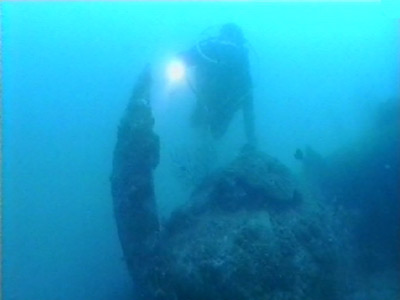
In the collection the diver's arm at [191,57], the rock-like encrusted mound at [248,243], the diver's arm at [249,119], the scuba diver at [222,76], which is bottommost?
the rock-like encrusted mound at [248,243]

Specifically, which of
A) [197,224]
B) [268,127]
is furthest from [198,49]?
[268,127]

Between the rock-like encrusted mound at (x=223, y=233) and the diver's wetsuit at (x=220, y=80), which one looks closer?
the rock-like encrusted mound at (x=223, y=233)

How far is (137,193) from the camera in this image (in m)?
8.65

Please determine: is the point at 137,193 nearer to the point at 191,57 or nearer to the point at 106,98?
the point at 191,57

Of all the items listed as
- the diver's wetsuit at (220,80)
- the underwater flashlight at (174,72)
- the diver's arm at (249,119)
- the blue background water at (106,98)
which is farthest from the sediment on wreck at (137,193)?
the underwater flashlight at (174,72)

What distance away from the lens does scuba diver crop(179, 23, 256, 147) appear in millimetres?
11562

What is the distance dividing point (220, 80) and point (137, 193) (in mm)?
4397

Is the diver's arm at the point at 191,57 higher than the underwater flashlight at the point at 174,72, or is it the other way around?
the underwater flashlight at the point at 174,72

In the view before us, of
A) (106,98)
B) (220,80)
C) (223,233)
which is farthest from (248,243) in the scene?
(106,98)

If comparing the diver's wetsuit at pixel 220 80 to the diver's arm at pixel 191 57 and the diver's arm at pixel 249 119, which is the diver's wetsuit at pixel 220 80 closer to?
the diver's arm at pixel 191 57

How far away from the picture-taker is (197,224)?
862 centimetres

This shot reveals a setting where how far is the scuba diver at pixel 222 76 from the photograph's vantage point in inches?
455

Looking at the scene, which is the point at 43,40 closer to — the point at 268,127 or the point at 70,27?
the point at 70,27

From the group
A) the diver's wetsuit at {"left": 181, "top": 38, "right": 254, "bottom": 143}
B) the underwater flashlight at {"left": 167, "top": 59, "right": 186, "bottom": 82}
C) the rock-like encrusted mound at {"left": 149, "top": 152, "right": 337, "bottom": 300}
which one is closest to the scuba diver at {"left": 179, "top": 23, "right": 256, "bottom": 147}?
the diver's wetsuit at {"left": 181, "top": 38, "right": 254, "bottom": 143}
